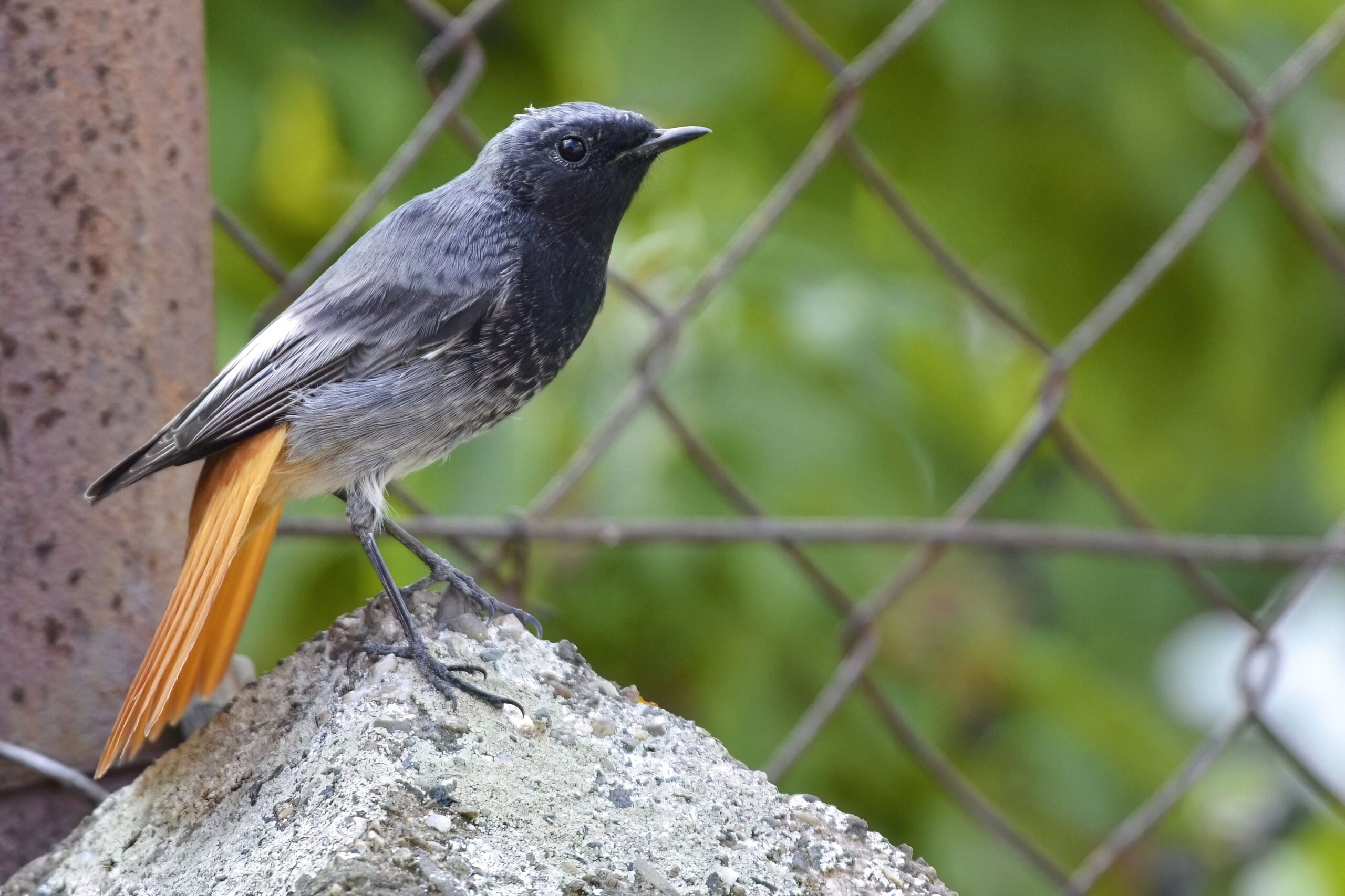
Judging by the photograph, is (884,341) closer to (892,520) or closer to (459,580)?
(892,520)

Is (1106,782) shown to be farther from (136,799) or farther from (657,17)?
(136,799)

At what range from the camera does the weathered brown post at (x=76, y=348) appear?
1517 mm

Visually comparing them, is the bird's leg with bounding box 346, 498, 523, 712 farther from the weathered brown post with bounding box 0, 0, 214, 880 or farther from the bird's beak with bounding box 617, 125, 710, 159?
the bird's beak with bounding box 617, 125, 710, 159

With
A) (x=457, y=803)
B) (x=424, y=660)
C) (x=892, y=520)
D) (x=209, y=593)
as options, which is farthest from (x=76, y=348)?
(x=892, y=520)

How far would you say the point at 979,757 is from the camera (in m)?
2.67

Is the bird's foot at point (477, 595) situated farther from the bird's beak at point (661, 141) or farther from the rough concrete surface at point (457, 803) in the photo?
the bird's beak at point (661, 141)

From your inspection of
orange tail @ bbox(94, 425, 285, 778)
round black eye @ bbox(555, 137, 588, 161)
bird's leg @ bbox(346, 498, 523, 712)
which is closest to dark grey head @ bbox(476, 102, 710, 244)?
round black eye @ bbox(555, 137, 588, 161)

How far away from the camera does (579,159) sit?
1876 mm

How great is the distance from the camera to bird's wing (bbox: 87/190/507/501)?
165 cm

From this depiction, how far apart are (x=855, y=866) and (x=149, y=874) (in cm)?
62

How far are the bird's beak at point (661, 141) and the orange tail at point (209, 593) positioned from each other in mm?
586

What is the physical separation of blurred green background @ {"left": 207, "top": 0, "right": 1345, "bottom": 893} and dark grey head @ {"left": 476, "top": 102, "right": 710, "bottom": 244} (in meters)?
0.40

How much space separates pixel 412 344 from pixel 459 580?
29cm

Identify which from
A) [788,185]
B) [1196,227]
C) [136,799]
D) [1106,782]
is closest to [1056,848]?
[1106,782]
